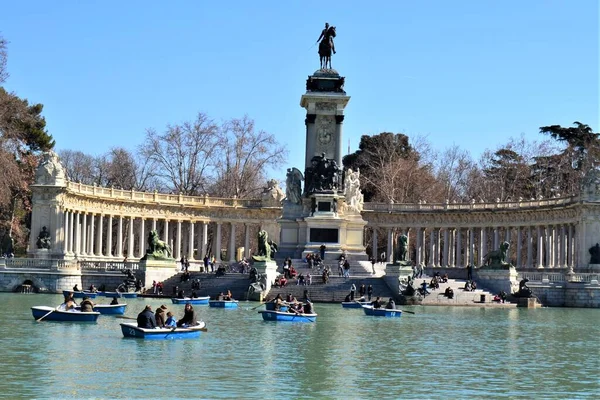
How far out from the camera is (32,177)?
9662 cm

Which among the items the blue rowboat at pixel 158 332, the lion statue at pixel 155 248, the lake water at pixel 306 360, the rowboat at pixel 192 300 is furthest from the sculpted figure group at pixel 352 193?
the blue rowboat at pixel 158 332

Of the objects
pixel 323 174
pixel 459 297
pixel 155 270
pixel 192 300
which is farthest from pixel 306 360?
pixel 323 174

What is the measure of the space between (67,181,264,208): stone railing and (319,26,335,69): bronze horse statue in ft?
59.2

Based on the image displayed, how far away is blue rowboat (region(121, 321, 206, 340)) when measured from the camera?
3850 centimetres

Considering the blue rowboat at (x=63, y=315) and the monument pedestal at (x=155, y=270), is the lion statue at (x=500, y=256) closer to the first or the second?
the monument pedestal at (x=155, y=270)

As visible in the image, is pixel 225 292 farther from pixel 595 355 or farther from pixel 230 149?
pixel 230 149

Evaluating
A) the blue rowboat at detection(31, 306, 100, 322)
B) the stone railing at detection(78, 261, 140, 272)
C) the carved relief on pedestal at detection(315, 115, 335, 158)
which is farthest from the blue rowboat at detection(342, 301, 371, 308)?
the carved relief on pedestal at detection(315, 115, 335, 158)

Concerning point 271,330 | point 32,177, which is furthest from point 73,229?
point 271,330

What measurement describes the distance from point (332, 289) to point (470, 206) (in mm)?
28926

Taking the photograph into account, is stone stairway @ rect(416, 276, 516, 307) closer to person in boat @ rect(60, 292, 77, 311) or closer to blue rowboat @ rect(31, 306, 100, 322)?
blue rowboat @ rect(31, 306, 100, 322)

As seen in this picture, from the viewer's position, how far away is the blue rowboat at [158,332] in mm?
38500

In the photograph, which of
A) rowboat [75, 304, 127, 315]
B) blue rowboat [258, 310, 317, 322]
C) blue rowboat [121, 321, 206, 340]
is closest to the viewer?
blue rowboat [121, 321, 206, 340]

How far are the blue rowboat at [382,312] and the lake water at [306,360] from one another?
2.87 metres

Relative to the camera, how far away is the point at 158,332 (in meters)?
38.5
